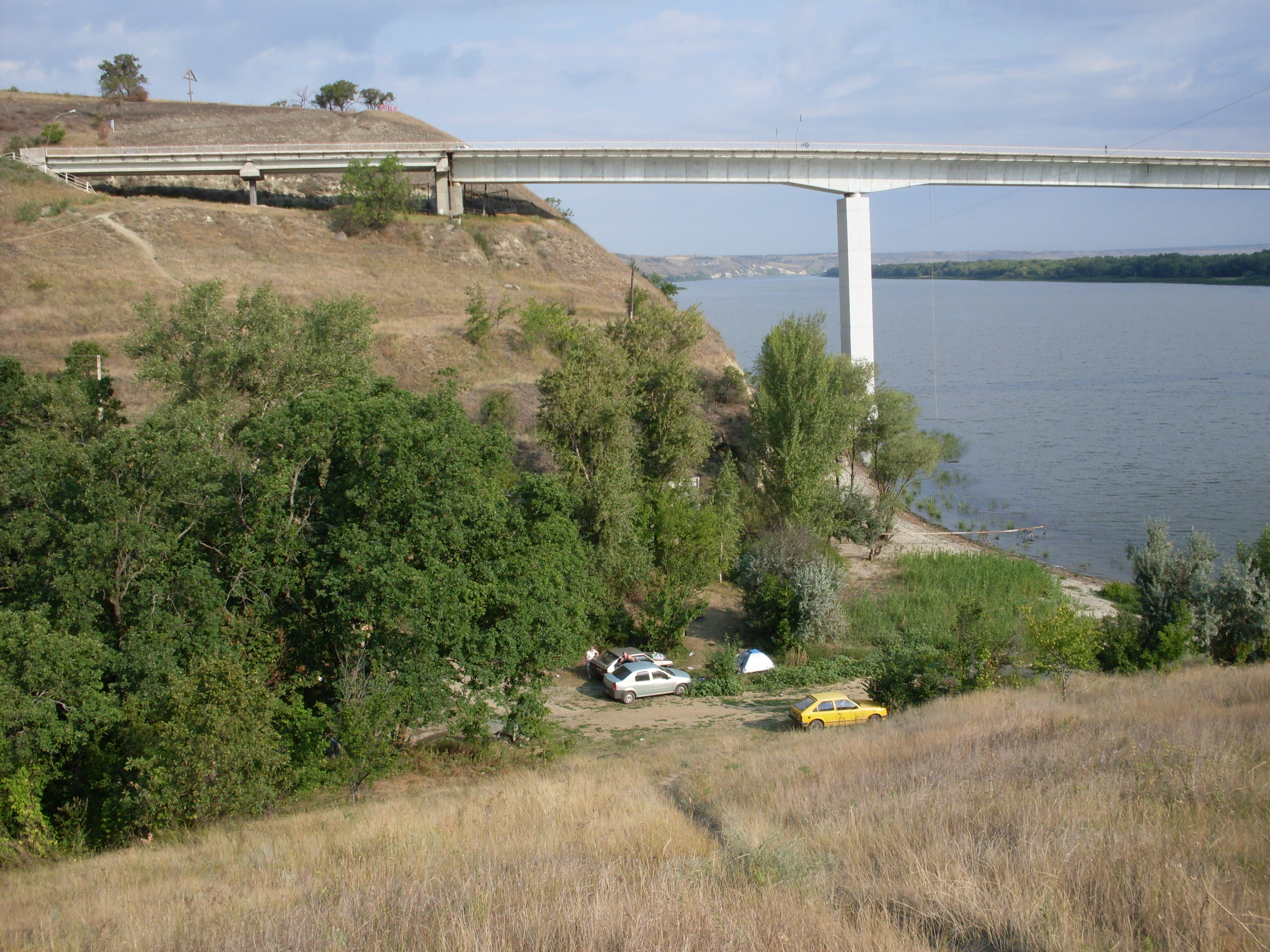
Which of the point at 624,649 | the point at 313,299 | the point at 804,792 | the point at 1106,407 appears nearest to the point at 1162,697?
the point at 804,792

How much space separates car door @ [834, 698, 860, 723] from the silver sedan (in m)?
5.14

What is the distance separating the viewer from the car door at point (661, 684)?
23422 millimetres

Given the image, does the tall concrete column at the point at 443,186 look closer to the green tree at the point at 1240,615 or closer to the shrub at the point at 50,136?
the shrub at the point at 50,136

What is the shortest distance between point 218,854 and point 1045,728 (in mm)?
11498

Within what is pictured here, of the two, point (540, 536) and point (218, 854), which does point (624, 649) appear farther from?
point (218, 854)

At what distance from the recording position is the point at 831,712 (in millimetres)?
19703

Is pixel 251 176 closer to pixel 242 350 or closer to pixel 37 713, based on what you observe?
pixel 242 350

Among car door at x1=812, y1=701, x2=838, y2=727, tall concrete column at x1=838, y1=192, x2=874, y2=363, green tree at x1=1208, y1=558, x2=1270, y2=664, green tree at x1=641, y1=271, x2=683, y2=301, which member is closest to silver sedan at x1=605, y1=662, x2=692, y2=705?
car door at x1=812, y1=701, x2=838, y2=727

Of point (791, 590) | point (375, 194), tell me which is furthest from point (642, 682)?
point (375, 194)

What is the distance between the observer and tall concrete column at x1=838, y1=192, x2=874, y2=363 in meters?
46.7

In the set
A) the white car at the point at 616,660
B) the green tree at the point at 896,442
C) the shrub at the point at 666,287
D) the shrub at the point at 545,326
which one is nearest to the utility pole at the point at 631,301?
the shrub at the point at 545,326

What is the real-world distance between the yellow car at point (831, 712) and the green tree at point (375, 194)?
4620 centimetres

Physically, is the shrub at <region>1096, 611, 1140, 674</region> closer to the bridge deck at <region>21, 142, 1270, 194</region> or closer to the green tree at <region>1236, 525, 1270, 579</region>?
the green tree at <region>1236, 525, 1270, 579</region>

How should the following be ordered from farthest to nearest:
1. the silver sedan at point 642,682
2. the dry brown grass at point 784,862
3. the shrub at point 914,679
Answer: the silver sedan at point 642,682 → the shrub at point 914,679 → the dry brown grass at point 784,862
